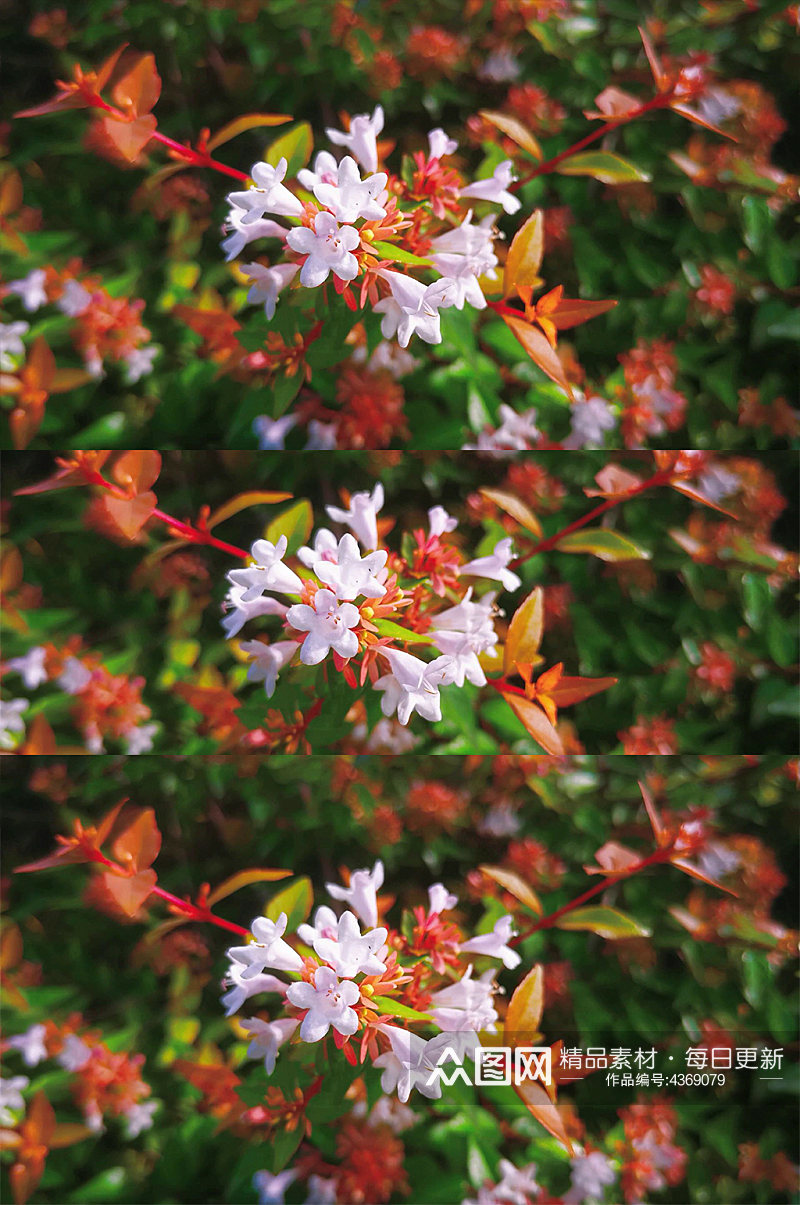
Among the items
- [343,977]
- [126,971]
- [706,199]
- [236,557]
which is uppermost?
[706,199]

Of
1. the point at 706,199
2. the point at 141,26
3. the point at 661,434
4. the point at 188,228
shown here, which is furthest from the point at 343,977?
the point at 141,26

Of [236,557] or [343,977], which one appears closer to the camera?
[343,977]

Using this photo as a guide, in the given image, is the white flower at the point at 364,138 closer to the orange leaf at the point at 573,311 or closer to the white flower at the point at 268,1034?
the orange leaf at the point at 573,311

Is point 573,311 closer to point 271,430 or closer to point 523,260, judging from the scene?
point 523,260

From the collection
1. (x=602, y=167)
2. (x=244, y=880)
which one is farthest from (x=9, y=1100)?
(x=602, y=167)

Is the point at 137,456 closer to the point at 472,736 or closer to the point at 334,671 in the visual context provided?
the point at 334,671

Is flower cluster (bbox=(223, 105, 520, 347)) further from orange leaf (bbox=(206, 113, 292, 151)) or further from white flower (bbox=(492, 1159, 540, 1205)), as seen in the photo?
white flower (bbox=(492, 1159, 540, 1205))
